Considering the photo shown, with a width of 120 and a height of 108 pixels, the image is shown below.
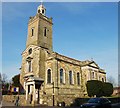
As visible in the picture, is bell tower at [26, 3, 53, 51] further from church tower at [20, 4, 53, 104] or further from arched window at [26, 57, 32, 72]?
arched window at [26, 57, 32, 72]

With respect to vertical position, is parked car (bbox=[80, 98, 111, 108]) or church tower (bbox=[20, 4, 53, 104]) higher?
church tower (bbox=[20, 4, 53, 104])

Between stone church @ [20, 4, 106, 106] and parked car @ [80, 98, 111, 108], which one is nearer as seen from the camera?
parked car @ [80, 98, 111, 108]

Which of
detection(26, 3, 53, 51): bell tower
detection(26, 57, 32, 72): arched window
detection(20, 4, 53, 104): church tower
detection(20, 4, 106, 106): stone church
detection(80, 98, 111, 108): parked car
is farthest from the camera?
detection(26, 3, 53, 51): bell tower

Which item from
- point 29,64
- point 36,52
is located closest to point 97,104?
point 36,52

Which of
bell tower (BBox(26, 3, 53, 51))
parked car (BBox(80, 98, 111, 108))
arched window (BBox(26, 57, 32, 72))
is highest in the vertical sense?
bell tower (BBox(26, 3, 53, 51))

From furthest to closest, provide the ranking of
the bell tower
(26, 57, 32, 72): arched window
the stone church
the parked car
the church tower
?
1. the bell tower
2. (26, 57, 32, 72): arched window
3. the church tower
4. the stone church
5. the parked car

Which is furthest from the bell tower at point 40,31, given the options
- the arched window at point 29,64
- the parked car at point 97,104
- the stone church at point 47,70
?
the parked car at point 97,104

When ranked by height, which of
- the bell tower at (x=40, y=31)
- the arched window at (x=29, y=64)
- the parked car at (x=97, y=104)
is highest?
the bell tower at (x=40, y=31)

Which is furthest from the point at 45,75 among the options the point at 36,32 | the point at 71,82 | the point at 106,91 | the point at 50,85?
the point at 106,91

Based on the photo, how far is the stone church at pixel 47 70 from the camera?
93.7 feet

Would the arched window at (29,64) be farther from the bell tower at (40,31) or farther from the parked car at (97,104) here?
the parked car at (97,104)

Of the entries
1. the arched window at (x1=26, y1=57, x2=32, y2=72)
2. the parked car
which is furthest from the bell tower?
the parked car

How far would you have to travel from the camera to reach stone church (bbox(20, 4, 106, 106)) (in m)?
28.5

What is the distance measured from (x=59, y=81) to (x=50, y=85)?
175 cm
